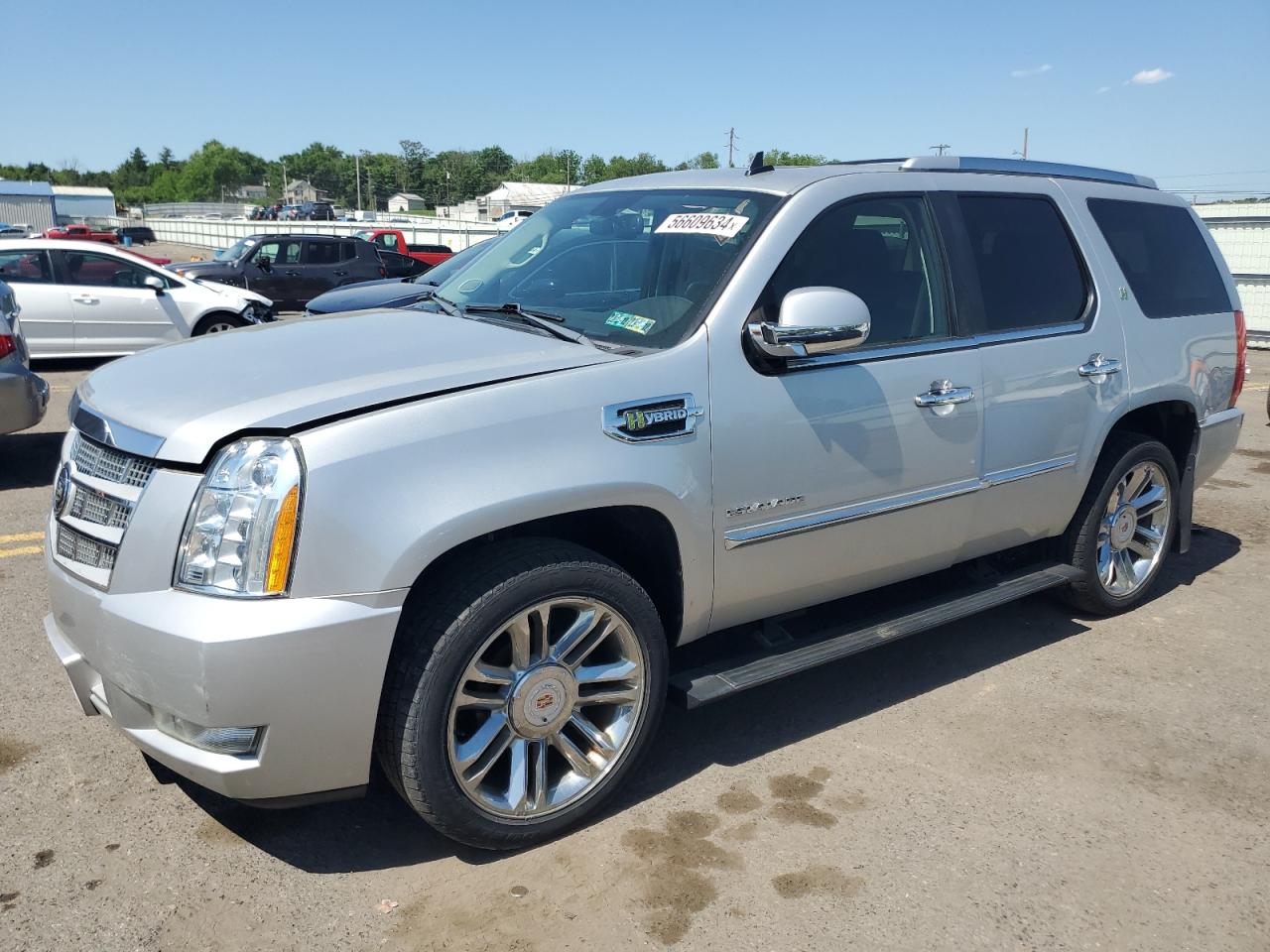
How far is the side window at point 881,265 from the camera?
11.6ft

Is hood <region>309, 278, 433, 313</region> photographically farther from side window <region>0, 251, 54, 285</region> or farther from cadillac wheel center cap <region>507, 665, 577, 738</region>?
side window <region>0, 251, 54, 285</region>

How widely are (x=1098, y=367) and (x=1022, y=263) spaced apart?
571 millimetres

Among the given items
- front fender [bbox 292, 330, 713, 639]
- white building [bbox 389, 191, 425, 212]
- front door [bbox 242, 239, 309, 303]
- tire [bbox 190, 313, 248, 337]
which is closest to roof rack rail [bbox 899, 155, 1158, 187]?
front fender [bbox 292, 330, 713, 639]

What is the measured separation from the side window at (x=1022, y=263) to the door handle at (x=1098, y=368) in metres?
0.20

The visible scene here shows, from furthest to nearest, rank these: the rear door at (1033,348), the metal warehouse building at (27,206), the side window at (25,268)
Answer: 1. the metal warehouse building at (27,206)
2. the side window at (25,268)
3. the rear door at (1033,348)

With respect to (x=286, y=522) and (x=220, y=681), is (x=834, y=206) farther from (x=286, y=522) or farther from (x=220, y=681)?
(x=220, y=681)

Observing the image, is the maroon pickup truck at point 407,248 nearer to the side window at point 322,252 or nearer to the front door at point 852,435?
the side window at point 322,252

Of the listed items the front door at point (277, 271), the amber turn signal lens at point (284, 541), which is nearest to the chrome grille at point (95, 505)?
the amber turn signal lens at point (284, 541)

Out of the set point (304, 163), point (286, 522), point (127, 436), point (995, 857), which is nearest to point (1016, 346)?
point (995, 857)

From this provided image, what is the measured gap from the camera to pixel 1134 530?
4977 millimetres

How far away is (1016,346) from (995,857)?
1932mm

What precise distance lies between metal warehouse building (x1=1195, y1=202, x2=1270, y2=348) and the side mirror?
54.1ft

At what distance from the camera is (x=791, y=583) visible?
354cm

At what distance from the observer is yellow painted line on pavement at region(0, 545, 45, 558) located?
554cm
